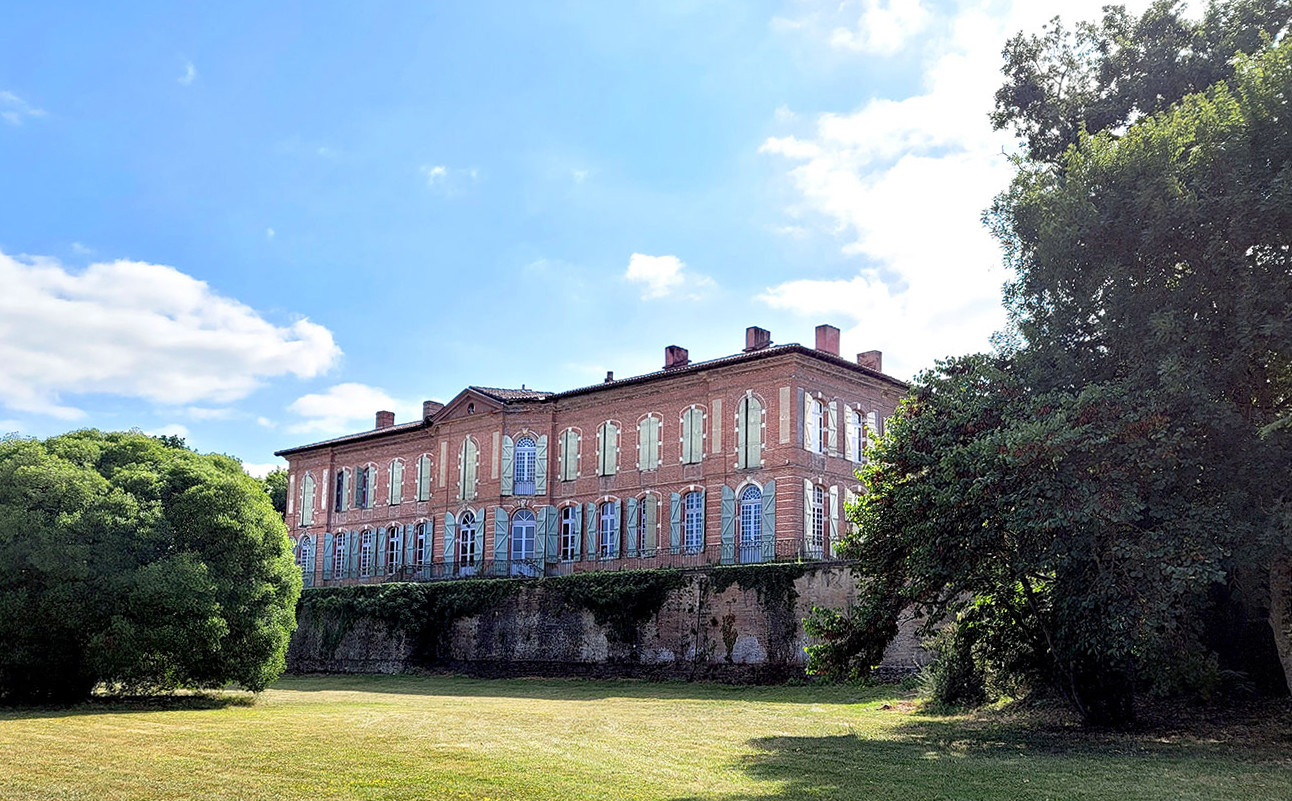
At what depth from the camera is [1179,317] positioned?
13203 millimetres

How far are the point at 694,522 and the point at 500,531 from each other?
859 centimetres

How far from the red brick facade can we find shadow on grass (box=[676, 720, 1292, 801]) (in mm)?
18560

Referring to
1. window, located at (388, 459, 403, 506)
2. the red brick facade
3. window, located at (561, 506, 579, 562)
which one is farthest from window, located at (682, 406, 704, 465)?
window, located at (388, 459, 403, 506)

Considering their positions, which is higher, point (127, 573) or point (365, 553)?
point (365, 553)

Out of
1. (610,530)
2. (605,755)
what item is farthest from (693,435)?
(605,755)

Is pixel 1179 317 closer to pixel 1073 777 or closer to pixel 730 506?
Result: pixel 1073 777

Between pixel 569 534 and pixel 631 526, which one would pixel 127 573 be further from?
pixel 569 534

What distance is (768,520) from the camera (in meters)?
33.7

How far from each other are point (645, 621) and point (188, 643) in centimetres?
1397

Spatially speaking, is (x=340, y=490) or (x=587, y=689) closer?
(x=587, y=689)

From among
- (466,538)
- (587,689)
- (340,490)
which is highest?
(340,490)

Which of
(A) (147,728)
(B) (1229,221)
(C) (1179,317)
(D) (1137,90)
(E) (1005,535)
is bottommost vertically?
(A) (147,728)

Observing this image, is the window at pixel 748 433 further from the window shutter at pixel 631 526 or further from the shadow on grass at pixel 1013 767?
the shadow on grass at pixel 1013 767

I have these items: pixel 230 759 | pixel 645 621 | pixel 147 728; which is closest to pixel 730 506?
pixel 645 621
